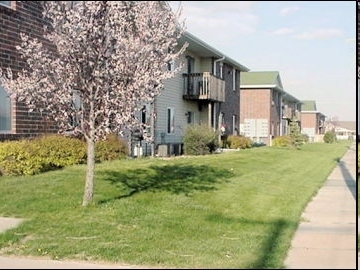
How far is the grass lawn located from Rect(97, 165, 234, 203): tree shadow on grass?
0.02m

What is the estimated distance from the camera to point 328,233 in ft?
23.5

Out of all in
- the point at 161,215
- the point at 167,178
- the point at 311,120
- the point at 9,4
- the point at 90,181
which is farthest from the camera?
the point at 9,4

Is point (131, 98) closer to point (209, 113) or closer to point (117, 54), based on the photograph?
point (117, 54)

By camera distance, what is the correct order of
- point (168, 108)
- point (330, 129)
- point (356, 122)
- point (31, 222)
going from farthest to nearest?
1. point (168, 108)
2. point (31, 222)
3. point (330, 129)
4. point (356, 122)

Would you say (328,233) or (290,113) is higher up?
(290,113)

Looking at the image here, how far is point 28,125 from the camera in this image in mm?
13602

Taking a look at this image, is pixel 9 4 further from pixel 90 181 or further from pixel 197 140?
pixel 197 140

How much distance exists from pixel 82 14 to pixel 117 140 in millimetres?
8850

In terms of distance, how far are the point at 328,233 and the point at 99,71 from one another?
3875 mm

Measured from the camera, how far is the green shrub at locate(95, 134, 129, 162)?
1425cm

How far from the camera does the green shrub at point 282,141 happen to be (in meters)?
7.26

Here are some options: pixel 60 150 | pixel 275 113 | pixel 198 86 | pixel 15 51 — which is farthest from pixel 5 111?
pixel 198 86

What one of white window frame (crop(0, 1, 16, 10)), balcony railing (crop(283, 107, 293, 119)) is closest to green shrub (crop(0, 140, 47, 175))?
white window frame (crop(0, 1, 16, 10))

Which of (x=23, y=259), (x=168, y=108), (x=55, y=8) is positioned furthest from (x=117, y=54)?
(x=168, y=108)
